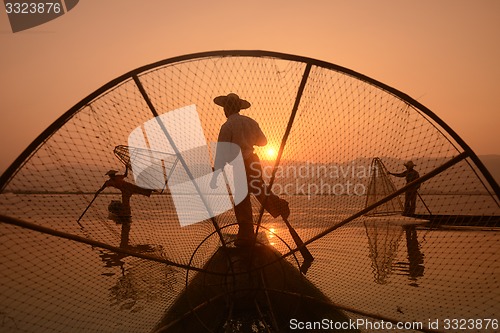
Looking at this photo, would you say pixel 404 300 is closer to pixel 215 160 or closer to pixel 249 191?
pixel 249 191

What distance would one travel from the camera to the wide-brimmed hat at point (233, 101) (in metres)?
4.36

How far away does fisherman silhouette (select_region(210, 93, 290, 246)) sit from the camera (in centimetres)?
417

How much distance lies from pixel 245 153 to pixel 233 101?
0.67m

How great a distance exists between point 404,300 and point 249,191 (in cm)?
272

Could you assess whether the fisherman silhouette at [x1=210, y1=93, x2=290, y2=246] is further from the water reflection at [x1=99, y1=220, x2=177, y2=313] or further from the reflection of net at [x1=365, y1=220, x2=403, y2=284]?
the reflection of net at [x1=365, y1=220, x2=403, y2=284]

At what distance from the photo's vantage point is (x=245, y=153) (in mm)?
4273

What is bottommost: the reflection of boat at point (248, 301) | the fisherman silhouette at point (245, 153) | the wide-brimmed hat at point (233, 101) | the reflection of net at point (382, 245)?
the reflection of net at point (382, 245)

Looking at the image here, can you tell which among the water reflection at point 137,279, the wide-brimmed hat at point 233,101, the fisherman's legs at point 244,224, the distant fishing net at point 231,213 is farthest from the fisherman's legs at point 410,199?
the water reflection at point 137,279

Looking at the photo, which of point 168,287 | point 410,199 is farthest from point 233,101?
point 168,287

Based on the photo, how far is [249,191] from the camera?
4.17 metres

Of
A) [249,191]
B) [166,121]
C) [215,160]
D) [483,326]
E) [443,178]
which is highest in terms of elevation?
[166,121]

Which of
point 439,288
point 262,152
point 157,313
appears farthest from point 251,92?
point 439,288

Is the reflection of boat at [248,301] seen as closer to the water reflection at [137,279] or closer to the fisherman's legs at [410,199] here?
the water reflection at [137,279]

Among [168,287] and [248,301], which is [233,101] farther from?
[168,287]
